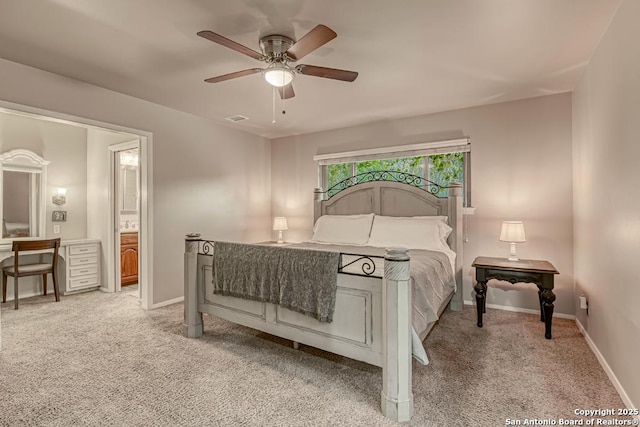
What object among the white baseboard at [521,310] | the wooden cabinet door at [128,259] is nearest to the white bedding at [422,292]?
the white baseboard at [521,310]

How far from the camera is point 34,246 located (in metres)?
3.97

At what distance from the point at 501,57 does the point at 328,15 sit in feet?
5.34

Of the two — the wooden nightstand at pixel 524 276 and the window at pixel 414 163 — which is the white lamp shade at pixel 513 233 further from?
the window at pixel 414 163

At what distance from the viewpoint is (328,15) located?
216 cm

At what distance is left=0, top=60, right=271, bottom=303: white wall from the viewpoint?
313 centimetres

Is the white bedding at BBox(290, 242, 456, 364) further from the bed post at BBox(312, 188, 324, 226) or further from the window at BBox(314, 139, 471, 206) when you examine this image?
the bed post at BBox(312, 188, 324, 226)

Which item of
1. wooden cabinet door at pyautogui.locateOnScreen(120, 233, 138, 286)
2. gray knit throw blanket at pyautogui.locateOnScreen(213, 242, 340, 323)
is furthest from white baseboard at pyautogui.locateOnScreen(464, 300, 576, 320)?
wooden cabinet door at pyautogui.locateOnScreen(120, 233, 138, 286)

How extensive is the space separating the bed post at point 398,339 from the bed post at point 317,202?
10.2 feet

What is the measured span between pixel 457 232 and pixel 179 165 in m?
3.72

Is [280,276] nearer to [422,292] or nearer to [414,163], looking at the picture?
[422,292]

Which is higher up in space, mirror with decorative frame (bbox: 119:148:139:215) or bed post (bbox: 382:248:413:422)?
mirror with decorative frame (bbox: 119:148:139:215)

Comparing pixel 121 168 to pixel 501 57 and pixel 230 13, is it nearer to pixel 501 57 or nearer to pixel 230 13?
pixel 230 13

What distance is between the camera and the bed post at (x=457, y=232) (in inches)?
151

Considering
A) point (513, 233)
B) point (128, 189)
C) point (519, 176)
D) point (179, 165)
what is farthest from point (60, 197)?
point (519, 176)
